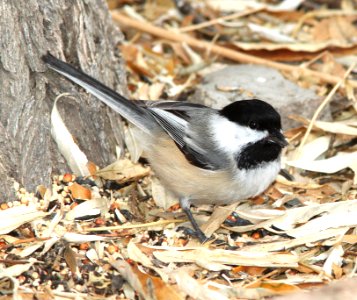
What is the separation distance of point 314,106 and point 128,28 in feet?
5.36

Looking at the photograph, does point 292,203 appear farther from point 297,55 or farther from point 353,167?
point 297,55

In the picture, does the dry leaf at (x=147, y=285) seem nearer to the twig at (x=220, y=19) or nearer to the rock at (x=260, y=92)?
the rock at (x=260, y=92)

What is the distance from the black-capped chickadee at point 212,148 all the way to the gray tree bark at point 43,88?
0.52 feet

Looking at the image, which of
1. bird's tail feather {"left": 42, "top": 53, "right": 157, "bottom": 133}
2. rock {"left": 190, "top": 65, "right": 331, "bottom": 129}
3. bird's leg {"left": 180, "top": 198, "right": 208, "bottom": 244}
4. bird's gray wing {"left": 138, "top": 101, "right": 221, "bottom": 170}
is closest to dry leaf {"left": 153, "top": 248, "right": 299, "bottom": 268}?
bird's leg {"left": 180, "top": 198, "right": 208, "bottom": 244}

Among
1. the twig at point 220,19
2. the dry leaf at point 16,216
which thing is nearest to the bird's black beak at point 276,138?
the dry leaf at point 16,216

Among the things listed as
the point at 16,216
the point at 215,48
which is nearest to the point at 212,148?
the point at 16,216

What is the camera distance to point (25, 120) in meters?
3.27

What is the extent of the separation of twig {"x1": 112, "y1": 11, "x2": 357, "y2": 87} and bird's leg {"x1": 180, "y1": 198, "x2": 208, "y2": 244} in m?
1.54

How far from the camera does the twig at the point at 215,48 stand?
15.4 feet

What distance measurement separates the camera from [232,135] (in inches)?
138

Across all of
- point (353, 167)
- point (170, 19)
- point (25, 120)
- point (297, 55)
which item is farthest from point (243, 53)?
point (25, 120)

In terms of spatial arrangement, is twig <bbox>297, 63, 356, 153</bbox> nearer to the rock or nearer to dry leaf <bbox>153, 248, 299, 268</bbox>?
the rock

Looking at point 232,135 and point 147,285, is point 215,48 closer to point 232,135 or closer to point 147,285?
point 232,135

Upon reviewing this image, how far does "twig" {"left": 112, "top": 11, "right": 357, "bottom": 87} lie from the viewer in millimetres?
4688
